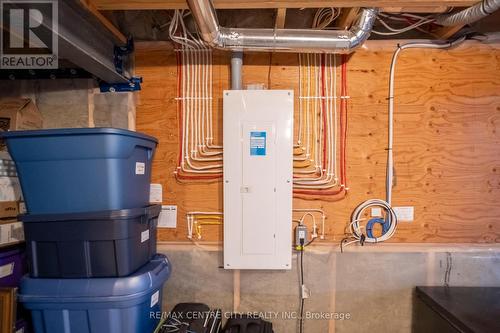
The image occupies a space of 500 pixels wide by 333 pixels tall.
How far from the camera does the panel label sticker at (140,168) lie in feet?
4.28

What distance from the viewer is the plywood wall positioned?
1653mm

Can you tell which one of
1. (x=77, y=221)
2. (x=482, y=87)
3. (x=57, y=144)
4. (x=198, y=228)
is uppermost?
(x=482, y=87)

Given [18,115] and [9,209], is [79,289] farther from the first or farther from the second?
[18,115]

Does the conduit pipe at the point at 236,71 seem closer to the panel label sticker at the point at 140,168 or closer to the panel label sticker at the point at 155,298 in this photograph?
the panel label sticker at the point at 140,168

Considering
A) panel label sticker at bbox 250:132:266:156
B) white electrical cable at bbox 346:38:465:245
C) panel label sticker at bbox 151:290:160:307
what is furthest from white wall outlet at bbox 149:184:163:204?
white electrical cable at bbox 346:38:465:245

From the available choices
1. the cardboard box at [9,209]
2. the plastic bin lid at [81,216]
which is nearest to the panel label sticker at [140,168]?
the plastic bin lid at [81,216]

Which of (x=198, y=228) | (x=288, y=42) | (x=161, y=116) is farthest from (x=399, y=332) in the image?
(x=161, y=116)

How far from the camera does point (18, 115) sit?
1.46 meters

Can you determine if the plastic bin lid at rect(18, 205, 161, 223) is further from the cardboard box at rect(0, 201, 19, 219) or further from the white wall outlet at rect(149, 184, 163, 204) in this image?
the white wall outlet at rect(149, 184, 163, 204)

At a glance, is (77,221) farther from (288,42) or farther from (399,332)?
(399,332)

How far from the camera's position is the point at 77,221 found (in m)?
1.16

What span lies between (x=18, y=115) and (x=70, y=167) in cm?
63

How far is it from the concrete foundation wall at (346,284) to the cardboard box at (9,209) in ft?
3.12

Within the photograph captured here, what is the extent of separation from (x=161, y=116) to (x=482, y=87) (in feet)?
6.57
